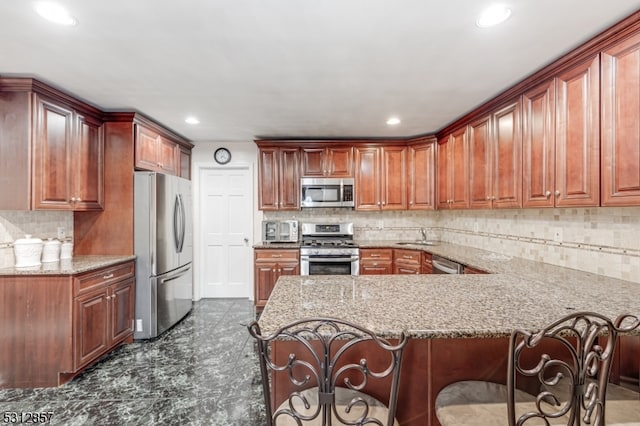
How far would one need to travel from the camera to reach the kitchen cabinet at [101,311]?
2494mm

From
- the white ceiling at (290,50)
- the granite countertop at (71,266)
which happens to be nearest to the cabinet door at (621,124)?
the white ceiling at (290,50)

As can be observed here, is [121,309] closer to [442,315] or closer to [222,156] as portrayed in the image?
[222,156]

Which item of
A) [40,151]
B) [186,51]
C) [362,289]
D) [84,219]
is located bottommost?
[362,289]

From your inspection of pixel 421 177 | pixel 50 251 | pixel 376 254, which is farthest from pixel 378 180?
pixel 50 251

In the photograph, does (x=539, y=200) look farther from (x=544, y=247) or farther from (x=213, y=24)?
(x=213, y=24)

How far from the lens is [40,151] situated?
8.32 feet

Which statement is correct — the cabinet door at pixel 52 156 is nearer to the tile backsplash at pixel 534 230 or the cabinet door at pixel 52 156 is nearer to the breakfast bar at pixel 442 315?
the breakfast bar at pixel 442 315

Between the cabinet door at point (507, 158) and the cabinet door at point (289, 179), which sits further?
the cabinet door at point (289, 179)

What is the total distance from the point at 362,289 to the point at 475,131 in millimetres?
2393

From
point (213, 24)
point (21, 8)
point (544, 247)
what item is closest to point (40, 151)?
point (21, 8)

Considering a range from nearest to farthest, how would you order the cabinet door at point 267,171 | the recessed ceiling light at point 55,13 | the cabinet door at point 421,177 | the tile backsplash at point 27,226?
the recessed ceiling light at point 55,13 < the tile backsplash at point 27,226 < the cabinet door at point 421,177 < the cabinet door at point 267,171

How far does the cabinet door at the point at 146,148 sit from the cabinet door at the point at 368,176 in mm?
2543

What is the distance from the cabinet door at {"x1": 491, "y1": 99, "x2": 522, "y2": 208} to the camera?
2551 millimetres

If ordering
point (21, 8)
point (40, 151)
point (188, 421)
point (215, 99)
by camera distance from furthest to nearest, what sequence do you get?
1. point (215, 99)
2. point (40, 151)
3. point (188, 421)
4. point (21, 8)
